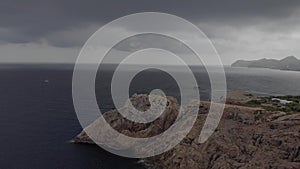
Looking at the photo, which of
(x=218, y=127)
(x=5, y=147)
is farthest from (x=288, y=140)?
(x=5, y=147)

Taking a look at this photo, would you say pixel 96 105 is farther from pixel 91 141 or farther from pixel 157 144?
pixel 157 144

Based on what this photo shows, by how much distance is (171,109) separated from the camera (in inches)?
3551

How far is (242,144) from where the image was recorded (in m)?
64.9

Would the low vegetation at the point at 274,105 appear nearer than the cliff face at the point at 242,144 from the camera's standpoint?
No

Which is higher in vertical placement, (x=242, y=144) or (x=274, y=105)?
(x=274, y=105)

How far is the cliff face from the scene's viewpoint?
196ft

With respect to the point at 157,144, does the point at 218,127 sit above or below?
above

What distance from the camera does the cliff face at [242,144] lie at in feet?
196

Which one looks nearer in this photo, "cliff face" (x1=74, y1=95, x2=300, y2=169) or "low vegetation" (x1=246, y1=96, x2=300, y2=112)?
"cliff face" (x1=74, y1=95, x2=300, y2=169)

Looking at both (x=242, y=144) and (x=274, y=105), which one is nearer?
(x=242, y=144)

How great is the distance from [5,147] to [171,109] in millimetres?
49292

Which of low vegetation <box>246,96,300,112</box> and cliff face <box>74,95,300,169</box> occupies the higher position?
low vegetation <box>246,96,300,112</box>

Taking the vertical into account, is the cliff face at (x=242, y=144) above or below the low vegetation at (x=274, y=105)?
below

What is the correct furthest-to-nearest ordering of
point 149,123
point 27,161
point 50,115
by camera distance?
point 50,115
point 149,123
point 27,161
